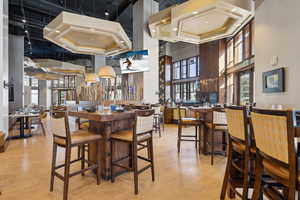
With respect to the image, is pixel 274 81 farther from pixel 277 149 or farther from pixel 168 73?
pixel 168 73

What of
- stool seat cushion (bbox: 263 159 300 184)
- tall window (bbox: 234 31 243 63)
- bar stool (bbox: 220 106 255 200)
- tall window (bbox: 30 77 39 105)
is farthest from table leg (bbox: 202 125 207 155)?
tall window (bbox: 30 77 39 105)

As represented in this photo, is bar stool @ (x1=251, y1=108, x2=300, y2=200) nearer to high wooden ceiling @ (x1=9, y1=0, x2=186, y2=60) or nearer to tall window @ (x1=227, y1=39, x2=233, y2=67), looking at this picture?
high wooden ceiling @ (x1=9, y1=0, x2=186, y2=60)

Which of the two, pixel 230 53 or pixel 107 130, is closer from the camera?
pixel 107 130

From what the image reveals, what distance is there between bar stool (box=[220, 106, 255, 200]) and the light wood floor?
38cm

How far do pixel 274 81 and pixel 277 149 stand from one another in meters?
2.39

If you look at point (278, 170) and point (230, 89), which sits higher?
point (230, 89)

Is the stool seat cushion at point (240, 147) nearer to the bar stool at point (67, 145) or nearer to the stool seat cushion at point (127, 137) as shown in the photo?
the stool seat cushion at point (127, 137)

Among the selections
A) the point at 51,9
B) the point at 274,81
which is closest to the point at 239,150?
the point at 274,81

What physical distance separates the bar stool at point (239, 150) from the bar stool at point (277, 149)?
20 cm

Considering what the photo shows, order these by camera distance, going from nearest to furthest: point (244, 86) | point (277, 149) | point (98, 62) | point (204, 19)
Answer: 1. point (277, 149)
2. point (204, 19)
3. point (244, 86)
4. point (98, 62)

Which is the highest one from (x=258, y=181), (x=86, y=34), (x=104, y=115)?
(x=86, y=34)

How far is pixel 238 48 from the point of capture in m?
6.61

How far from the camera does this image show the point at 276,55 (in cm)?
300

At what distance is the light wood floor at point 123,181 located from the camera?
2.14m
